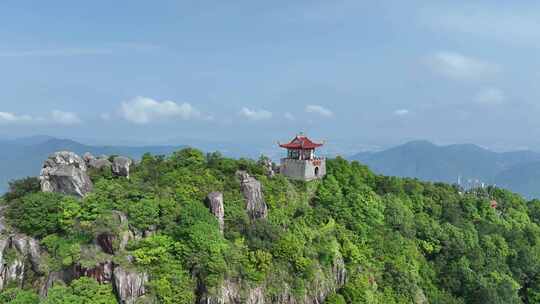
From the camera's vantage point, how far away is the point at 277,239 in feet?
110

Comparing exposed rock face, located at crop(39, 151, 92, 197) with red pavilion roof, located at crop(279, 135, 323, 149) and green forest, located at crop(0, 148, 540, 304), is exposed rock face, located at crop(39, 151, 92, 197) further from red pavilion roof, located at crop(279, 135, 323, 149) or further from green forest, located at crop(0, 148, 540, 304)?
red pavilion roof, located at crop(279, 135, 323, 149)

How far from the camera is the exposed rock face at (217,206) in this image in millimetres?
33713

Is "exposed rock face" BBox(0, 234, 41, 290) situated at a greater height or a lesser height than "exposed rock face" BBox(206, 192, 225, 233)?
lesser

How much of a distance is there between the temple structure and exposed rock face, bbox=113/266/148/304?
21.9 meters

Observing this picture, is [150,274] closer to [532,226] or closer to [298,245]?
[298,245]

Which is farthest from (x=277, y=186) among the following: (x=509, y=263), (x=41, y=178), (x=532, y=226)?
(x=532, y=226)

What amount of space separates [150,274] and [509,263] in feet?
127

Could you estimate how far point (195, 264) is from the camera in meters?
29.0

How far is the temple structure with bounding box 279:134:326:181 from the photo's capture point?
4509cm

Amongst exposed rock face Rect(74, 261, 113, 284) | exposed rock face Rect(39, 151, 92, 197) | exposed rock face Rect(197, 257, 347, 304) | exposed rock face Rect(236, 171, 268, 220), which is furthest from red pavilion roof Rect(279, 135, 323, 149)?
exposed rock face Rect(74, 261, 113, 284)

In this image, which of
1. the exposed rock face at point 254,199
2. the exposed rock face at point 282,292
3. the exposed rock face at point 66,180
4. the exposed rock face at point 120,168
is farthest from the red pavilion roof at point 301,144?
the exposed rock face at point 66,180

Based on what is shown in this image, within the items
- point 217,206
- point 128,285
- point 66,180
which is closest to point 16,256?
point 66,180

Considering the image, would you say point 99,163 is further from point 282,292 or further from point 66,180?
point 282,292

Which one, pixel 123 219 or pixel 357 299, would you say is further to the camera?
pixel 357 299
